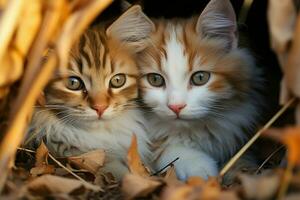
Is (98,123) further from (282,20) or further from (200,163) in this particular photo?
(282,20)

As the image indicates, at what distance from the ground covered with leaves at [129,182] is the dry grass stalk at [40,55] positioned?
0.47 ft

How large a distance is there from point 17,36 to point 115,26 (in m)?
0.88

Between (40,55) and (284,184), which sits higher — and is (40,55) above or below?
above

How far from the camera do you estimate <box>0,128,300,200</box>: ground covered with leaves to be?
1.42 m

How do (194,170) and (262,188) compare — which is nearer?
(262,188)

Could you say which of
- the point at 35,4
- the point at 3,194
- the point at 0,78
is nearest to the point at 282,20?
the point at 35,4

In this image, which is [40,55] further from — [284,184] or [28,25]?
[284,184]

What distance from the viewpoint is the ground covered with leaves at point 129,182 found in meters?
1.42

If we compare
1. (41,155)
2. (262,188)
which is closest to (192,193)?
(262,188)

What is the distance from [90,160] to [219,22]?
840 mm

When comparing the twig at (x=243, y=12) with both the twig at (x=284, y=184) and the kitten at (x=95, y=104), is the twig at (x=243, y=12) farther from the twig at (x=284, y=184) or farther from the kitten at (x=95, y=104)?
the twig at (x=284, y=184)

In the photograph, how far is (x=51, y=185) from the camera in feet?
5.45

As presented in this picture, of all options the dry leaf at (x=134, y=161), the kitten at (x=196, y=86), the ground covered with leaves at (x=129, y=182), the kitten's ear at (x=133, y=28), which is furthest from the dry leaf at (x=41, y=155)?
the kitten's ear at (x=133, y=28)

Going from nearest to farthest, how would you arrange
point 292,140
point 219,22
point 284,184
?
point 292,140 < point 284,184 < point 219,22
